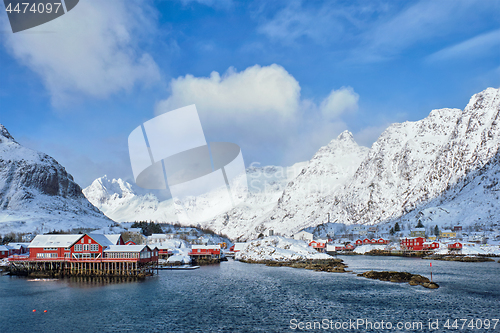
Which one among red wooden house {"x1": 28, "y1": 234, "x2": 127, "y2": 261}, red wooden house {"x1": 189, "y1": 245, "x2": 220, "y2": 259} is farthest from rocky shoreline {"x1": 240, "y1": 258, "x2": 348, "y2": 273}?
red wooden house {"x1": 28, "y1": 234, "x2": 127, "y2": 261}

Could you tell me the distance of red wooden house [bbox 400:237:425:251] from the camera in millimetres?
160000

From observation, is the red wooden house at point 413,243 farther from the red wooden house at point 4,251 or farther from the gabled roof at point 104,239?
the red wooden house at point 4,251

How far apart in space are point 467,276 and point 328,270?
28850 millimetres

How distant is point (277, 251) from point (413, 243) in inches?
2885

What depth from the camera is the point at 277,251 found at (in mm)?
128000

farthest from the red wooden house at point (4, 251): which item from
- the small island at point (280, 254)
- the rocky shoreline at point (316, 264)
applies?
the rocky shoreline at point (316, 264)

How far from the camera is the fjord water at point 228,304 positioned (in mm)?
39219

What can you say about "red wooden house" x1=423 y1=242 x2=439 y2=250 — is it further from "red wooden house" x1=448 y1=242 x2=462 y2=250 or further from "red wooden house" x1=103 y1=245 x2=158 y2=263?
"red wooden house" x1=103 y1=245 x2=158 y2=263

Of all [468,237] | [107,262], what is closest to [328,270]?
[107,262]

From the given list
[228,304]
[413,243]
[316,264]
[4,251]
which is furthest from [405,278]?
[4,251]

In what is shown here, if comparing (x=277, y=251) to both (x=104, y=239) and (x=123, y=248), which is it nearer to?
(x=123, y=248)

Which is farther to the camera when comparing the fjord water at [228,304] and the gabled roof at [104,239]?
the gabled roof at [104,239]

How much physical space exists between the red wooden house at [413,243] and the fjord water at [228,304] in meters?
95.2

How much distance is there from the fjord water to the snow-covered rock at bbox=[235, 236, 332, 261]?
54863 millimetres
